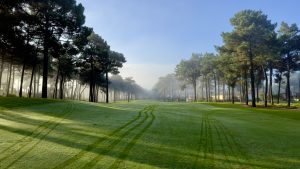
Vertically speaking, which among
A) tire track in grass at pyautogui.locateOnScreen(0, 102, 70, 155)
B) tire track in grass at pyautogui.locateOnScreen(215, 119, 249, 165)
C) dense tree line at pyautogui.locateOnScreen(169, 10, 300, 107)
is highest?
dense tree line at pyautogui.locateOnScreen(169, 10, 300, 107)

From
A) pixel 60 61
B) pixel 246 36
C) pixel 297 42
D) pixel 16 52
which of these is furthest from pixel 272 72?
pixel 16 52

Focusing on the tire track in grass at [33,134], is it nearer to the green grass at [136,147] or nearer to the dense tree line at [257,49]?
the green grass at [136,147]

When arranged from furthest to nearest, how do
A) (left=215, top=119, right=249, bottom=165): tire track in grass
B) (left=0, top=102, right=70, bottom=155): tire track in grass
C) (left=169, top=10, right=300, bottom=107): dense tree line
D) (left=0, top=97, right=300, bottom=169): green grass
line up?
1. (left=169, top=10, right=300, bottom=107): dense tree line
2. (left=0, top=102, right=70, bottom=155): tire track in grass
3. (left=215, top=119, right=249, bottom=165): tire track in grass
4. (left=0, top=97, right=300, bottom=169): green grass

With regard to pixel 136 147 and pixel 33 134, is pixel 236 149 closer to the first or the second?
pixel 136 147

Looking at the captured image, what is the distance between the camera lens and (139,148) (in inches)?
487

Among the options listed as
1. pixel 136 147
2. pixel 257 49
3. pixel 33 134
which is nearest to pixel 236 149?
pixel 136 147

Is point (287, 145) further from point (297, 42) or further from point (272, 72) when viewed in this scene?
point (272, 72)

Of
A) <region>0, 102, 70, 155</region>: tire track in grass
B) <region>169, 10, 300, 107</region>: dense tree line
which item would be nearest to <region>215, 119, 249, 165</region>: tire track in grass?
<region>0, 102, 70, 155</region>: tire track in grass

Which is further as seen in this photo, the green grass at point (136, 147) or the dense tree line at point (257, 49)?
the dense tree line at point (257, 49)

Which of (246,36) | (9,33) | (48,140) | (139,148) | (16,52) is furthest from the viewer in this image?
(246,36)

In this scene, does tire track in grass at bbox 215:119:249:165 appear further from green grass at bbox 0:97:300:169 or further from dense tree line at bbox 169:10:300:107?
dense tree line at bbox 169:10:300:107

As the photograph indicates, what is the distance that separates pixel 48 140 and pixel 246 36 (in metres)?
50.3

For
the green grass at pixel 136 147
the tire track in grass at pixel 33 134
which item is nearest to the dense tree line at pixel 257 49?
the green grass at pixel 136 147

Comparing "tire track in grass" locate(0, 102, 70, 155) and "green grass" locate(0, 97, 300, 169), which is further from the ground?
"tire track in grass" locate(0, 102, 70, 155)
